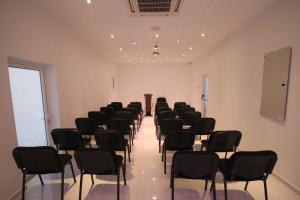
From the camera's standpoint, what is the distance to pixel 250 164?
209cm

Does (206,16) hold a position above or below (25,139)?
above

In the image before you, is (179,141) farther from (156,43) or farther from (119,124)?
(156,43)

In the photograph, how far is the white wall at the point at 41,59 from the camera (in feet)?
8.43

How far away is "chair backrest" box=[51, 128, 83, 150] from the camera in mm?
3221

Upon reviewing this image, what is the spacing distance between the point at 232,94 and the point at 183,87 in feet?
24.3

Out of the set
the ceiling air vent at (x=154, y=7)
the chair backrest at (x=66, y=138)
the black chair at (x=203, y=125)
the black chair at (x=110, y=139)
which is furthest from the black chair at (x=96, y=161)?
the ceiling air vent at (x=154, y=7)

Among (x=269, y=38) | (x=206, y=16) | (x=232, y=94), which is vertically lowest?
(x=232, y=94)

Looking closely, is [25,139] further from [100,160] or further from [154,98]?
[154,98]

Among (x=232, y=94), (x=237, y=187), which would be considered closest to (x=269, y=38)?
(x=232, y=94)

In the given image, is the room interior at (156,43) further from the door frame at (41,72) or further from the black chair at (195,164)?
the black chair at (195,164)

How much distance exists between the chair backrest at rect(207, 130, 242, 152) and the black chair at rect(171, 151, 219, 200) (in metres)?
0.93

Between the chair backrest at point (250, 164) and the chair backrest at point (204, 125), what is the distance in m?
1.86

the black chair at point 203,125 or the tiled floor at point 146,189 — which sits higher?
the black chair at point 203,125

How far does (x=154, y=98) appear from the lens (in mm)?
12680
